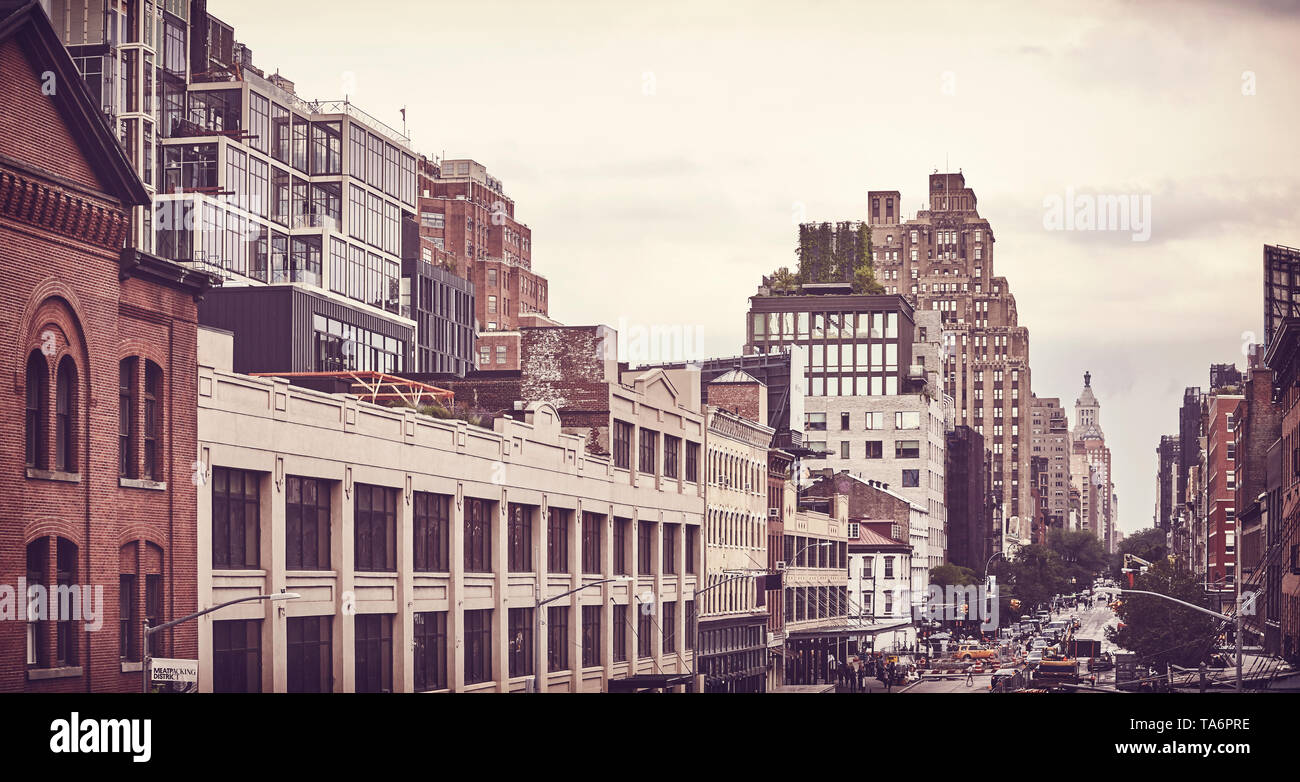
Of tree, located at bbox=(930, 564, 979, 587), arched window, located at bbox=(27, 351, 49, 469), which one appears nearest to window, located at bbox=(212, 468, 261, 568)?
arched window, located at bbox=(27, 351, 49, 469)

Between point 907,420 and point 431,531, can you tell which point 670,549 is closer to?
point 431,531

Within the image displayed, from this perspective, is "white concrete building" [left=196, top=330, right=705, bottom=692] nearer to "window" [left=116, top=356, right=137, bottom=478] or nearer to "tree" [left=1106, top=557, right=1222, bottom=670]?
"window" [left=116, top=356, right=137, bottom=478]

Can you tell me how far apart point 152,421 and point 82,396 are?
2790mm

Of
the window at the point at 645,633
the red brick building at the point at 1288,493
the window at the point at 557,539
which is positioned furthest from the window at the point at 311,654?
the red brick building at the point at 1288,493

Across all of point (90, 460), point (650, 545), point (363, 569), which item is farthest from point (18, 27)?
point (650, 545)

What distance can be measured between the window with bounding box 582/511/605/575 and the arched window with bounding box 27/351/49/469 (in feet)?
130

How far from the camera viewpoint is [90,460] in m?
46.3

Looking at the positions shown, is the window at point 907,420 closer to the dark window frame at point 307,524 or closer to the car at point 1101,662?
the car at point 1101,662

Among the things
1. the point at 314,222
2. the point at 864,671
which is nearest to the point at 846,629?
the point at 864,671

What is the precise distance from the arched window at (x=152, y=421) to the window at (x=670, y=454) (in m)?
48.7

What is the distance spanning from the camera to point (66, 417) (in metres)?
46.2

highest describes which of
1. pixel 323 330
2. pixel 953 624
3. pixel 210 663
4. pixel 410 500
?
pixel 323 330
